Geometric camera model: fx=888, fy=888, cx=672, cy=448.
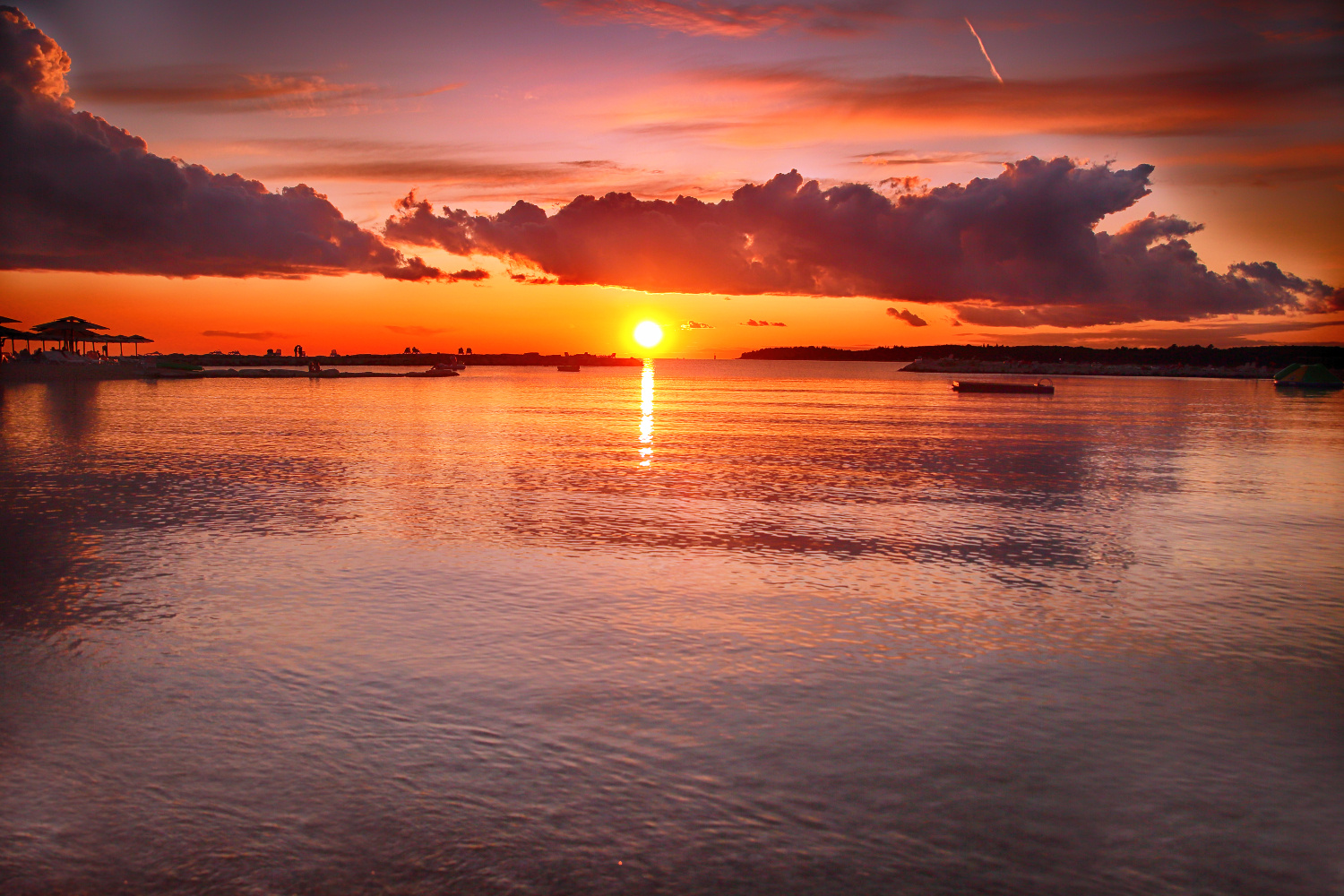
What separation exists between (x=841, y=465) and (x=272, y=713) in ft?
70.2

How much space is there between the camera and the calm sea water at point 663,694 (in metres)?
5.43

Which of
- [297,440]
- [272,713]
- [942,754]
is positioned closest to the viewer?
[942,754]

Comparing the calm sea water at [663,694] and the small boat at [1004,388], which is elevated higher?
the small boat at [1004,388]

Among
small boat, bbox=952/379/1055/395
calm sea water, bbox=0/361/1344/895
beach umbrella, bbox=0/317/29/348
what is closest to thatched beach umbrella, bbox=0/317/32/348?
beach umbrella, bbox=0/317/29/348

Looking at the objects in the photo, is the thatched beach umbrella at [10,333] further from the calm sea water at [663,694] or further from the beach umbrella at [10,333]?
the calm sea water at [663,694]

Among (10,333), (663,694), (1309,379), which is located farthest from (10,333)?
(1309,379)

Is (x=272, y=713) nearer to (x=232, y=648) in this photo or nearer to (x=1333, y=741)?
(x=232, y=648)

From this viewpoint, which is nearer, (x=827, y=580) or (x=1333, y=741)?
(x=1333, y=741)

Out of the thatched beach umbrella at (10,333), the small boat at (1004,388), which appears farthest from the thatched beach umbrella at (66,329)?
the small boat at (1004,388)

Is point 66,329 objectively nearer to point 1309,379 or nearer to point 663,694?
point 663,694

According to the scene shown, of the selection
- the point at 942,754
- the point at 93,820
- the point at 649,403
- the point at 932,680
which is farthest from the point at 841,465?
the point at 649,403

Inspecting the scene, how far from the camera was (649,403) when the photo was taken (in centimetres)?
7019

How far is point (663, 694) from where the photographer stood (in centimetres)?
808

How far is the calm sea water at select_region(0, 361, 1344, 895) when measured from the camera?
17.8ft
